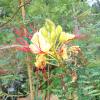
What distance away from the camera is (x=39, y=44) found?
0.82 meters

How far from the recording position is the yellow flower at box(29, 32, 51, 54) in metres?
0.80

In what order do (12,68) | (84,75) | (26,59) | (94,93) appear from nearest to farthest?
(94,93) → (84,75) → (26,59) → (12,68)

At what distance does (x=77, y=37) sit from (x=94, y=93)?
0.18 metres

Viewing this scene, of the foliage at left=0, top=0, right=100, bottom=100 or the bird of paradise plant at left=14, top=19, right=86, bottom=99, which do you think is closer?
the bird of paradise plant at left=14, top=19, right=86, bottom=99

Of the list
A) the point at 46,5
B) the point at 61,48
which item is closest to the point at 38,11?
the point at 46,5

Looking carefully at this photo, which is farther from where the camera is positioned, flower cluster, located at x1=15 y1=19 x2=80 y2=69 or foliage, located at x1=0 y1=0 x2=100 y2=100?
foliage, located at x1=0 y1=0 x2=100 y2=100

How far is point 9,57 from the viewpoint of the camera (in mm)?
1349

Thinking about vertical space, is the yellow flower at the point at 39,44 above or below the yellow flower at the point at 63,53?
above

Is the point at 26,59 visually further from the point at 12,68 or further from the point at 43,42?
the point at 43,42

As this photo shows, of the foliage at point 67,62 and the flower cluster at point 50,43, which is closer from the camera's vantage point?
the flower cluster at point 50,43

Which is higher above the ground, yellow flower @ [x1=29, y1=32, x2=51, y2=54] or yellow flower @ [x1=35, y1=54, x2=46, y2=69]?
yellow flower @ [x1=29, y1=32, x2=51, y2=54]

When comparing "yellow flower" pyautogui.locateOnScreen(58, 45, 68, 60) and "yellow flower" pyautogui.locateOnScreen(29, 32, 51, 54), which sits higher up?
"yellow flower" pyautogui.locateOnScreen(29, 32, 51, 54)

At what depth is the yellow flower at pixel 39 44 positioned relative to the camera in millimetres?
801

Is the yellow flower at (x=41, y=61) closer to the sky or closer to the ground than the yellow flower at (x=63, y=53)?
closer to the ground
